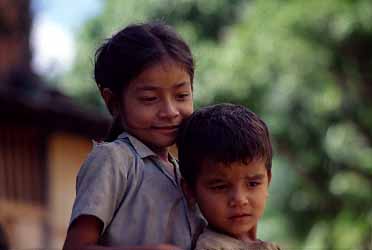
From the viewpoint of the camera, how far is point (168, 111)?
276cm

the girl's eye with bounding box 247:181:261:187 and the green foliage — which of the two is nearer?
the girl's eye with bounding box 247:181:261:187

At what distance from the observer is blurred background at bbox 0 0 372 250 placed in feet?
36.2

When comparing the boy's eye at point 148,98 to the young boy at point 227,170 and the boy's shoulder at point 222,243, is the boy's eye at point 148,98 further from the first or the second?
the boy's shoulder at point 222,243

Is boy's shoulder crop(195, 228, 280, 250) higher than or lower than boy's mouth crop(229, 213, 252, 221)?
lower

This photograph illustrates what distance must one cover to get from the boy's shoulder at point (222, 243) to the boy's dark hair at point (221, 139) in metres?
0.16

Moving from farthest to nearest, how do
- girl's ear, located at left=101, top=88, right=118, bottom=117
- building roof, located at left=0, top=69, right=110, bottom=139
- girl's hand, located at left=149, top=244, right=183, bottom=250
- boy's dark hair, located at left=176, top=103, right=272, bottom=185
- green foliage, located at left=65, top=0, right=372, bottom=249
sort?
green foliage, located at left=65, top=0, right=372, bottom=249
building roof, located at left=0, top=69, right=110, bottom=139
girl's ear, located at left=101, top=88, right=118, bottom=117
boy's dark hair, located at left=176, top=103, right=272, bottom=185
girl's hand, located at left=149, top=244, right=183, bottom=250

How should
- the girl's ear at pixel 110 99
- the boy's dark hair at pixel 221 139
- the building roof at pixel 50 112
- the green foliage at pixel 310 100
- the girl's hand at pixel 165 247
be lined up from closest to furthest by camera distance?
the girl's hand at pixel 165 247 < the boy's dark hair at pixel 221 139 < the girl's ear at pixel 110 99 < the building roof at pixel 50 112 < the green foliage at pixel 310 100

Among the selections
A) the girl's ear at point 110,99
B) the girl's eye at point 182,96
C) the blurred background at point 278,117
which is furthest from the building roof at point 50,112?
the girl's eye at point 182,96

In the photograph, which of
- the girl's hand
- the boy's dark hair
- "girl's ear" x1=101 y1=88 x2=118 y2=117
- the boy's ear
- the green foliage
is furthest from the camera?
the green foliage

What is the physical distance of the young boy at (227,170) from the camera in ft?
8.63

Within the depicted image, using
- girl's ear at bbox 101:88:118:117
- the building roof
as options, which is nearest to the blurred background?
the building roof

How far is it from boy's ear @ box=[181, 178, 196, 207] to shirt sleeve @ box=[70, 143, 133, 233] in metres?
0.17

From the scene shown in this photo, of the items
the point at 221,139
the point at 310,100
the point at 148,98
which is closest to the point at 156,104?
the point at 148,98

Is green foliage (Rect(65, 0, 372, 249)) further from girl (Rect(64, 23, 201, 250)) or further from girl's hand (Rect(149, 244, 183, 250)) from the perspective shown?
girl's hand (Rect(149, 244, 183, 250))
